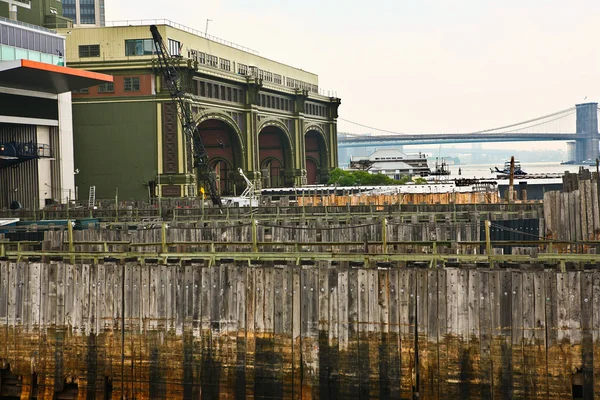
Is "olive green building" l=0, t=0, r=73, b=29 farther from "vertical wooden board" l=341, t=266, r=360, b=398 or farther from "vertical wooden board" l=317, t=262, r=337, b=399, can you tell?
"vertical wooden board" l=341, t=266, r=360, b=398

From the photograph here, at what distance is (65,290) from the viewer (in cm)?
2188

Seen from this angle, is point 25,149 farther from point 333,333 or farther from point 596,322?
point 596,322

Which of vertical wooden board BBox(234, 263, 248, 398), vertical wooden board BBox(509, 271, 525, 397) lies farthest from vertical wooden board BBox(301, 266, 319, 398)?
vertical wooden board BBox(509, 271, 525, 397)

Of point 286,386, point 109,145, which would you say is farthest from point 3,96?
point 286,386

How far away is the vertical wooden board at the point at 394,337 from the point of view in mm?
19438

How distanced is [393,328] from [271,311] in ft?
10.1

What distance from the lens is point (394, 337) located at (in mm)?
19500

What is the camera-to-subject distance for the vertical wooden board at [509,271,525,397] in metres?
18.7

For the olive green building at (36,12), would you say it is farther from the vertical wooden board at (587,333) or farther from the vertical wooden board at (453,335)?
the vertical wooden board at (587,333)

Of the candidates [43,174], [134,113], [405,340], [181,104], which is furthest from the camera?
[134,113]

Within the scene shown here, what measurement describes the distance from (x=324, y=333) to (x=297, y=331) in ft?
2.25

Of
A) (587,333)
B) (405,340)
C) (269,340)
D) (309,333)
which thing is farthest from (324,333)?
(587,333)

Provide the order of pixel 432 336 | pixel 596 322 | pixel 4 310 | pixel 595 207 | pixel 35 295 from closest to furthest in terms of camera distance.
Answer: pixel 596 322, pixel 432 336, pixel 35 295, pixel 4 310, pixel 595 207

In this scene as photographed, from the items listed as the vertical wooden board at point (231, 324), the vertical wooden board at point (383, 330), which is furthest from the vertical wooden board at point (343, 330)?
the vertical wooden board at point (231, 324)
